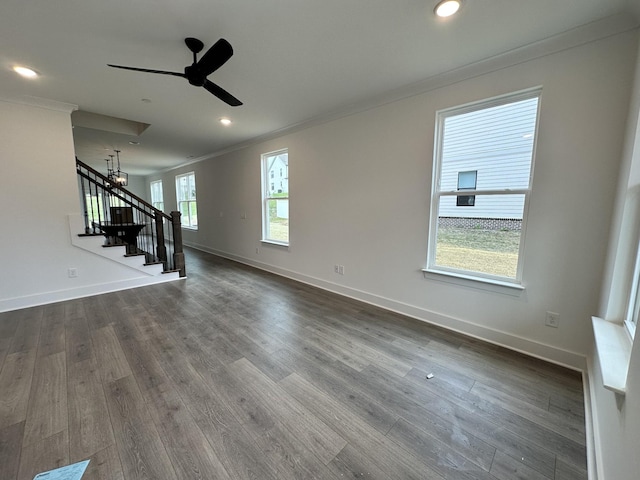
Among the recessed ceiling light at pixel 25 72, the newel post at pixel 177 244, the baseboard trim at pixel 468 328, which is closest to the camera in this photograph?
the baseboard trim at pixel 468 328

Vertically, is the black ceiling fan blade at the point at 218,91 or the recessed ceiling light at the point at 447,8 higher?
the recessed ceiling light at the point at 447,8

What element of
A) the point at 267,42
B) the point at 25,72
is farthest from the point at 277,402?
the point at 25,72

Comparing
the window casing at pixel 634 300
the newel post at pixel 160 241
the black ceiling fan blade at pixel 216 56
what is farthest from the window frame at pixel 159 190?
the window casing at pixel 634 300

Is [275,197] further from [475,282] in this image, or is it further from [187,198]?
[187,198]

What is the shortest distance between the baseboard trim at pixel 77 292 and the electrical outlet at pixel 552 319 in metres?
5.01

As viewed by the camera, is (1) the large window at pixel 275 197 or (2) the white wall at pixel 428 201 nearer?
(2) the white wall at pixel 428 201

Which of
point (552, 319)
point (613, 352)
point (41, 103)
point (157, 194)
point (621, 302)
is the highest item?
point (41, 103)

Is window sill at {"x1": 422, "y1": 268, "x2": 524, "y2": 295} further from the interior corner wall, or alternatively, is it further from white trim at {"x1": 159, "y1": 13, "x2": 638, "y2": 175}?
the interior corner wall

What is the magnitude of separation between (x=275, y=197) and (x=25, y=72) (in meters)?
3.24

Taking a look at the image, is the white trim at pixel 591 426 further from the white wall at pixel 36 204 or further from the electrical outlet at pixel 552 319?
the white wall at pixel 36 204

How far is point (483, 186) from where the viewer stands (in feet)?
8.02

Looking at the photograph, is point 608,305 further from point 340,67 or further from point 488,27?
point 340,67

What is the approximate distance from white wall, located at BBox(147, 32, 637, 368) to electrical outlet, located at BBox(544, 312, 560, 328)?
0.10ft

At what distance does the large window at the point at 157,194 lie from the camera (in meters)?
9.69
